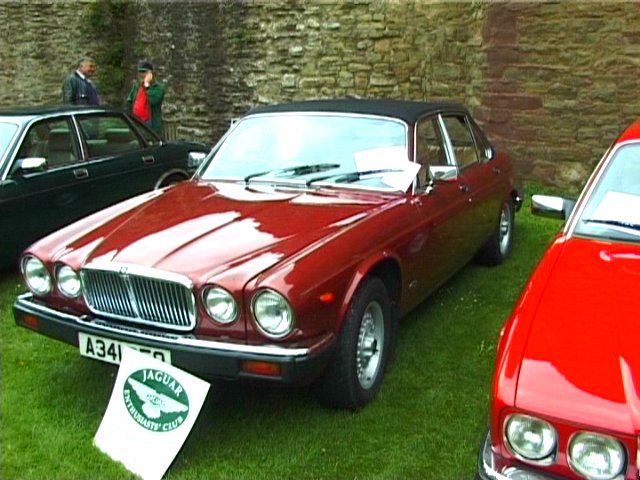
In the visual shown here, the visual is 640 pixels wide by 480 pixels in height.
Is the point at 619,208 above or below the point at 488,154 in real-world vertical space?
above

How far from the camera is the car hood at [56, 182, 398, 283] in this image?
3336mm

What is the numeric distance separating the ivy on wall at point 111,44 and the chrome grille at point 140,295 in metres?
11.6

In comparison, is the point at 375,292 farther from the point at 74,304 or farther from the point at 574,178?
the point at 574,178

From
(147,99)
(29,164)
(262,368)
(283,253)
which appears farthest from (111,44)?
(262,368)

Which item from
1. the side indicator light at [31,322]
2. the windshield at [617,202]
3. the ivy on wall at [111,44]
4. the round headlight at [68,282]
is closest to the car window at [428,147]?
the windshield at [617,202]

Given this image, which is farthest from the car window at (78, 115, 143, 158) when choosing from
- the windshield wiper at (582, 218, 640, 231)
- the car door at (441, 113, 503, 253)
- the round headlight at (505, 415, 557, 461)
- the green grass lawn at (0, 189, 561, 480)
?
the round headlight at (505, 415, 557, 461)

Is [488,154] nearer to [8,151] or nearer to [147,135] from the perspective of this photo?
[147,135]

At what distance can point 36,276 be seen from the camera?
3.74 metres

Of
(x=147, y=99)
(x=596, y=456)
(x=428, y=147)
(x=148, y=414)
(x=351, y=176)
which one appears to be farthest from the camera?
(x=147, y=99)

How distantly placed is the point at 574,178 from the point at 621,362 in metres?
7.12

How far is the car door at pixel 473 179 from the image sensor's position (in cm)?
512

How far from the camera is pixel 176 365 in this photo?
3186 mm

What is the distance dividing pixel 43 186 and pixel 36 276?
2.46 meters

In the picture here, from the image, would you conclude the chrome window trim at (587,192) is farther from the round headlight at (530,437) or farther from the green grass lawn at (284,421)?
the round headlight at (530,437)
